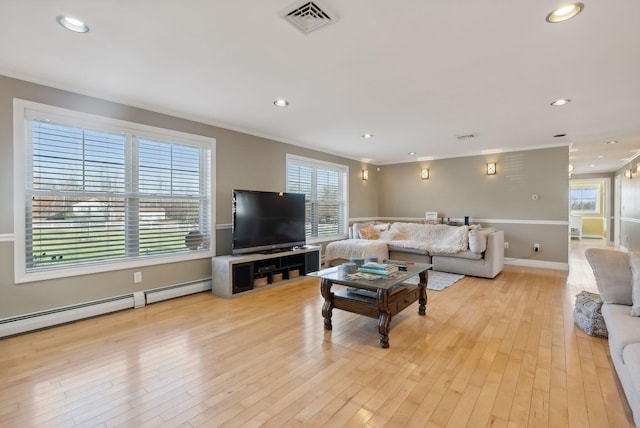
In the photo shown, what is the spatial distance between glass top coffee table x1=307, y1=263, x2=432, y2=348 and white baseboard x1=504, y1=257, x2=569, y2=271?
3899 millimetres

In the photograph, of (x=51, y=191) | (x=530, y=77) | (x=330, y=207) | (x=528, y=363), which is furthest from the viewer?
(x=330, y=207)

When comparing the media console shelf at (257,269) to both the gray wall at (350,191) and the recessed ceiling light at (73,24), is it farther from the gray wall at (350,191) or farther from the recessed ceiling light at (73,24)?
the recessed ceiling light at (73,24)

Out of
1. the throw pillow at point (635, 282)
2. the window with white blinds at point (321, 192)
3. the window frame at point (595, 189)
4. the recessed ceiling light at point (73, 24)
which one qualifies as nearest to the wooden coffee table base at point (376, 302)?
the throw pillow at point (635, 282)

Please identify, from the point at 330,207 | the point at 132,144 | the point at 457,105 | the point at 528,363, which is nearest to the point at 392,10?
the point at 457,105

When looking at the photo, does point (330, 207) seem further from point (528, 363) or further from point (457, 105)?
point (528, 363)

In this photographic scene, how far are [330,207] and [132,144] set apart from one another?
3.88 m

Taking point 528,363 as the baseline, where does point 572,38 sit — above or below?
above

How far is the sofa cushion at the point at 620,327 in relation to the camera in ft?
5.88

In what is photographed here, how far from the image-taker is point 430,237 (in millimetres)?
5961

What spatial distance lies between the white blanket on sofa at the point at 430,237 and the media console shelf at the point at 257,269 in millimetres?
1892

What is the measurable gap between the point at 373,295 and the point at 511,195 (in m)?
4.65

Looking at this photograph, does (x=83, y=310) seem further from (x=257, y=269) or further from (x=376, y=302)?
(x=376, y=302)

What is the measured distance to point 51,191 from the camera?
2.96m

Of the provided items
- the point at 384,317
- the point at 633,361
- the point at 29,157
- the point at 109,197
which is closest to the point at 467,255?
the point at 384,317
